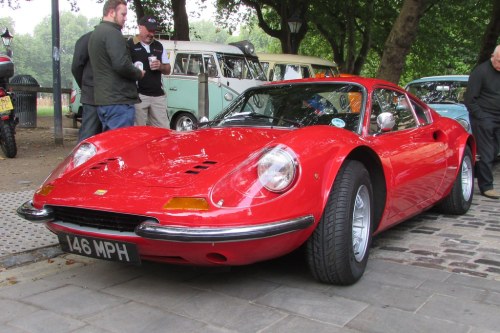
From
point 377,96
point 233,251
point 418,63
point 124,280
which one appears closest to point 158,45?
Result: point 377,96

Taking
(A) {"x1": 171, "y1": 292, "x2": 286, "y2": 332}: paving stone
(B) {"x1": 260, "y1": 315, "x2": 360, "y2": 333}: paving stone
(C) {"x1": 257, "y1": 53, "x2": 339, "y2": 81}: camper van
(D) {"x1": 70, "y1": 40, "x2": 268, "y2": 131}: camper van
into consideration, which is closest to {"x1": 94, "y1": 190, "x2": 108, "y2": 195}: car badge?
(A) {"x1": 171, "y1": 292, "x2": 286, "y2": 332}: paving stone

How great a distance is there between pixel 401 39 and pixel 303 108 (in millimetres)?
5354

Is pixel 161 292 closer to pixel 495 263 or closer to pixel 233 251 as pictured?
pixel 233 251

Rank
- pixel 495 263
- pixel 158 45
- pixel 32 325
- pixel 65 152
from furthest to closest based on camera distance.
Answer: pixel 65 152 → pixel 158 45 → pixel 495 263 → pixel 32 325

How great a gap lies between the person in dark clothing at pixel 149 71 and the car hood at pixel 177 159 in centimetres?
241

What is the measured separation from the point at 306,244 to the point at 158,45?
388 cm

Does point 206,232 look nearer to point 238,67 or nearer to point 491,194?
point 491,194

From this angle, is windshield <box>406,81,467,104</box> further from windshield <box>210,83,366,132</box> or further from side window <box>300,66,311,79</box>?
windshield <box>210,83,366,132</box>

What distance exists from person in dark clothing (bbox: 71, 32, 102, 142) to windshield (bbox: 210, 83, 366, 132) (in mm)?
1901

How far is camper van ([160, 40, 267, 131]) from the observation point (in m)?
10.7

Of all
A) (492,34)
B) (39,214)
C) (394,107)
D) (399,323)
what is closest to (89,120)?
(39,214)

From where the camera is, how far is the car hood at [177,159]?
2.85 m

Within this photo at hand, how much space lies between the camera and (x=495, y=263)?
11.6 ft

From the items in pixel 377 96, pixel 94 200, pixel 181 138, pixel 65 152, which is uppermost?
pixel 377 96
